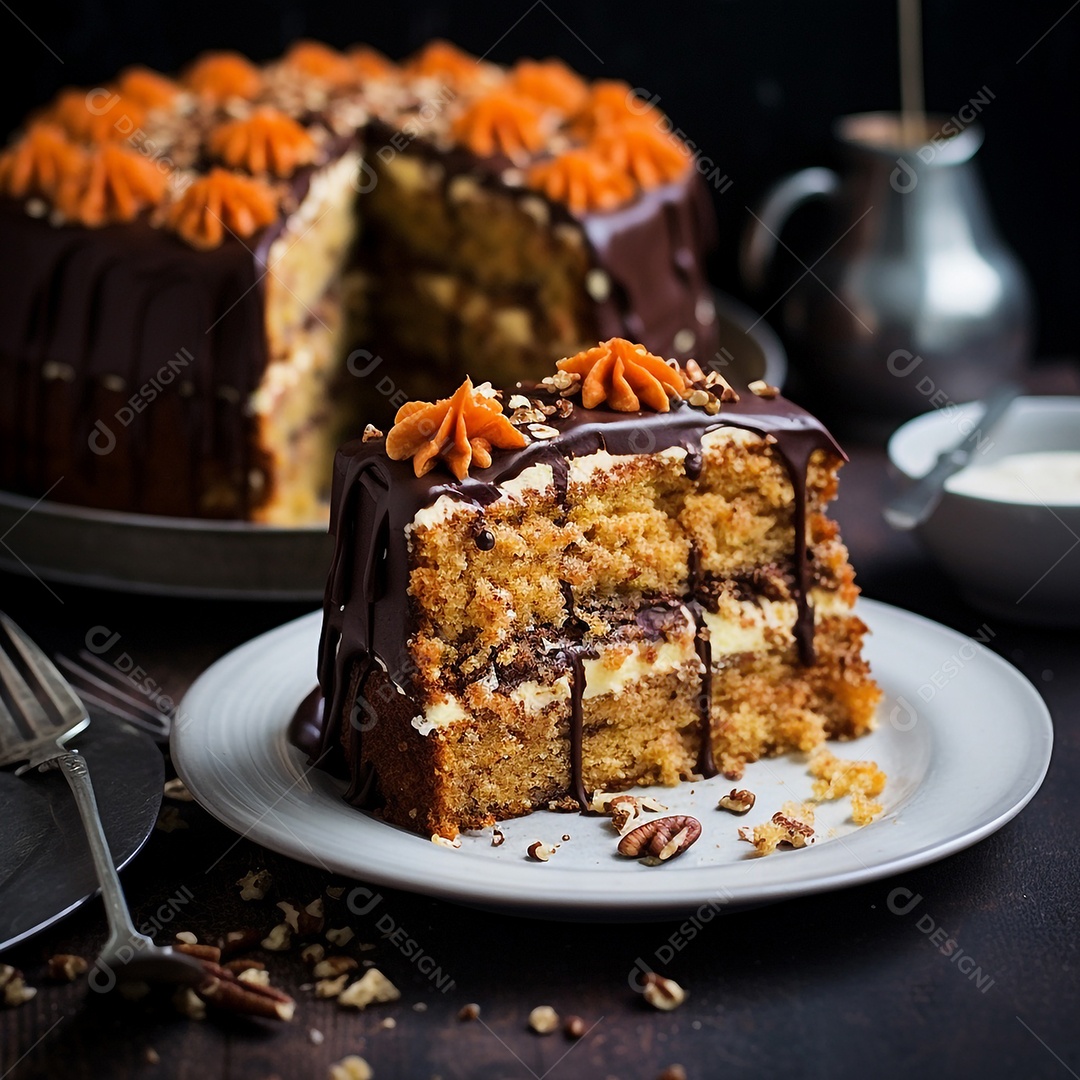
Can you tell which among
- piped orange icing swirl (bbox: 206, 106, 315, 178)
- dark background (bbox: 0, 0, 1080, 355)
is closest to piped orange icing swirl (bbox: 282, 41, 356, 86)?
dark background (bbox: 0, 0, 1080, 355)

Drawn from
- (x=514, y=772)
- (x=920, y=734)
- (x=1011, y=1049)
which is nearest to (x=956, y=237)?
(x=920, y=734)

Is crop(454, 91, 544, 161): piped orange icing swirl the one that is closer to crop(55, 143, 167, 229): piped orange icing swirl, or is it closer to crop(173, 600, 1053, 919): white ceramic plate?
crop(55, 143, 167, 229): piped orange icing swirl

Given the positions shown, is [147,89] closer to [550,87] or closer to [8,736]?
[550,87]

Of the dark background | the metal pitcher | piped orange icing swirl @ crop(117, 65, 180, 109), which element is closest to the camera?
the metal pitcher

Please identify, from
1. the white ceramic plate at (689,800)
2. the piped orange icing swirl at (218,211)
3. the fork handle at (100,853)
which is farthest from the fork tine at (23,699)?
the piped orange icing swirl at (218,211)

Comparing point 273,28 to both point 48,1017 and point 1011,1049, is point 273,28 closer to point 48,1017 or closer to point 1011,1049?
point 48,1017

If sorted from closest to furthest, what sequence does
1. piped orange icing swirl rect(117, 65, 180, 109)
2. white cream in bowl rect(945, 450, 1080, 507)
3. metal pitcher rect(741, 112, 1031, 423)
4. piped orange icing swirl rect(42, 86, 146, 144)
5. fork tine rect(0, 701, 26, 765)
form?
1. fork tine rect(0, 701, 26, 765)
2. white cream in bowl rect(945, 450, 1080, 507)
3. piped orange icing swirl rect(42, 86, 146, 144)
4. metal pitcher rect(741, 112, 1031, 423)
5. piped orange icing swirl rect(117, 65, 180, 109)

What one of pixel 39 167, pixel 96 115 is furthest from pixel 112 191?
pixel 96 115
